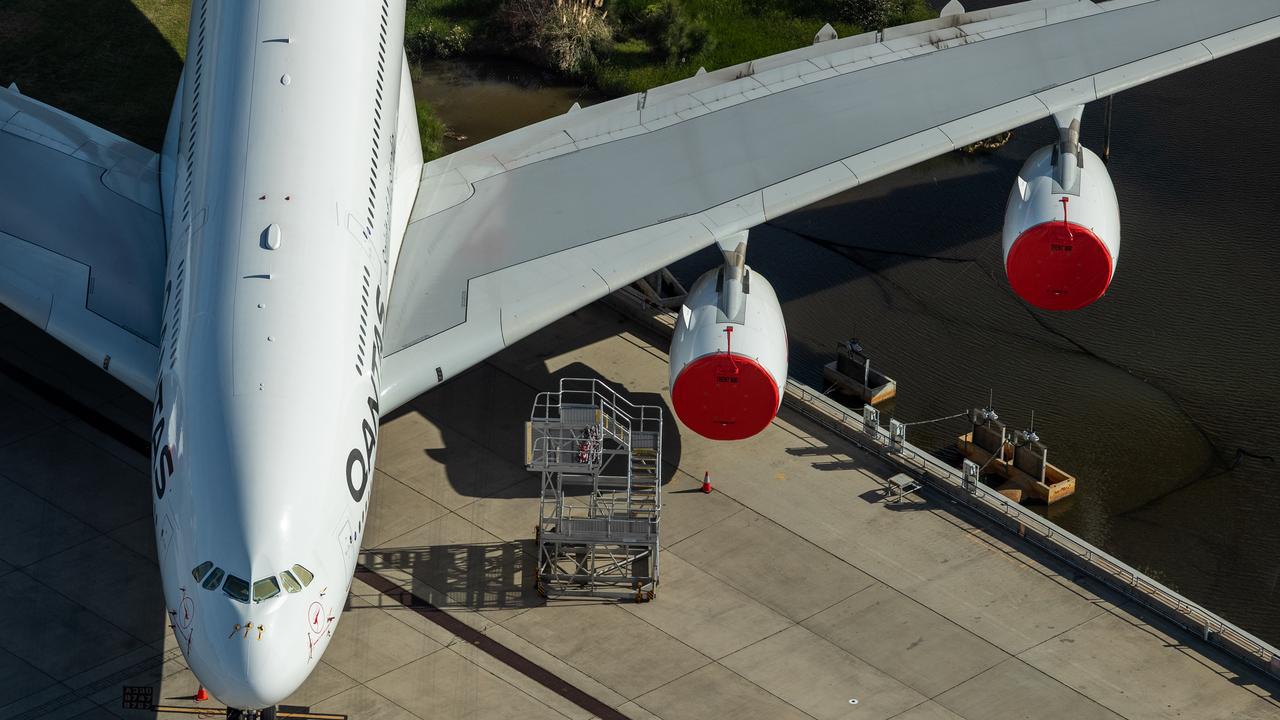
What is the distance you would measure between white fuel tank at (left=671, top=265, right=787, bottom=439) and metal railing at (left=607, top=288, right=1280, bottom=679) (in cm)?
327

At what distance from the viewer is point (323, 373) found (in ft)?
66.6

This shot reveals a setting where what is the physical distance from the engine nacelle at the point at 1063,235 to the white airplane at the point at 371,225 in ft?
0.16

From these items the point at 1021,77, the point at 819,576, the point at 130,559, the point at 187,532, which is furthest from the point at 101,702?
the point at 1021,77

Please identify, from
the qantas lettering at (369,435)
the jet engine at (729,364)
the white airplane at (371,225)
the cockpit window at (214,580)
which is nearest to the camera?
the cockpit window at (214,580)

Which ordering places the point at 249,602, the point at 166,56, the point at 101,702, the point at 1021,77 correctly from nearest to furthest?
the point at 249,602 < the point at 101,702 < the point at 1021,77 < the point at 166,56

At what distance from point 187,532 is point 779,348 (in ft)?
32.9

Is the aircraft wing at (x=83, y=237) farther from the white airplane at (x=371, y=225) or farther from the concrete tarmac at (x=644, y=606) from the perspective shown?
the concrete tarmac at (x=644, y=606)

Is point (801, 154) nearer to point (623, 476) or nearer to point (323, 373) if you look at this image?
point (623, 476)

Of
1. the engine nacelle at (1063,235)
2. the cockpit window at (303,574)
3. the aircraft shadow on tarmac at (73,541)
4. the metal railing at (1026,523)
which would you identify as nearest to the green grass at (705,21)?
the metal railing at (1026,523)

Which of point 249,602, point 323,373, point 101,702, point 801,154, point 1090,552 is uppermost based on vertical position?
point 801,154

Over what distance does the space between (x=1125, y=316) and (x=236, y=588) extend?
67.7ft

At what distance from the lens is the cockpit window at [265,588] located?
18.2m

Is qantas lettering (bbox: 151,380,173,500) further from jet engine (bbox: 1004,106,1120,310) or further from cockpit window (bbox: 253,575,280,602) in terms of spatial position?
jet engine (bbox: 1004,106,1120,310)

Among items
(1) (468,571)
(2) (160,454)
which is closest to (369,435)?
(2) (160,454)
